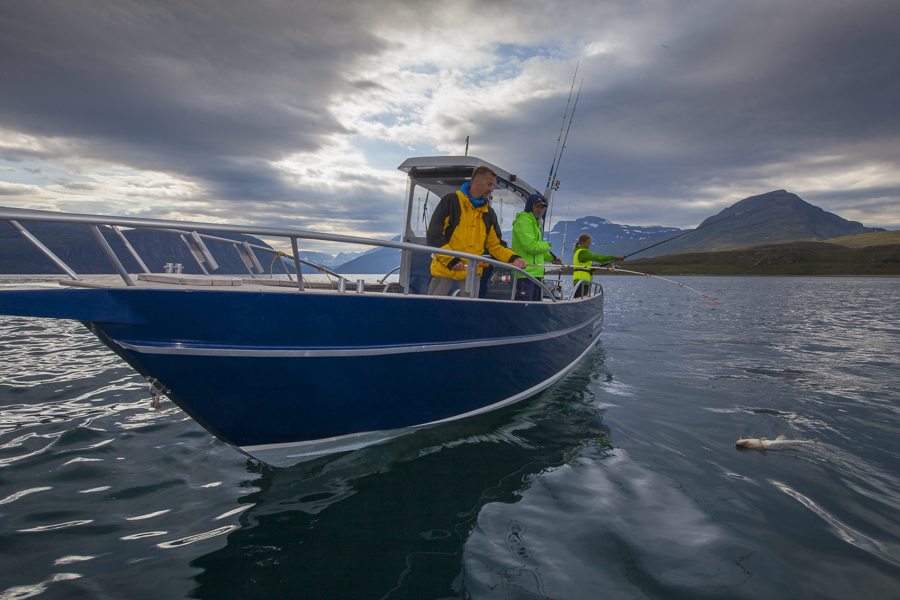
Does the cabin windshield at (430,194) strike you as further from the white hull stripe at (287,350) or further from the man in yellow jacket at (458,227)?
the white hull stripe at (287,350)

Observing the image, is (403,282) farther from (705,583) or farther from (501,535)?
(705,583)

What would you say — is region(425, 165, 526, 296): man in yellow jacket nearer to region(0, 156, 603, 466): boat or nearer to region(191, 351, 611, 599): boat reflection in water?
region(0, 156, 603, 466): boat

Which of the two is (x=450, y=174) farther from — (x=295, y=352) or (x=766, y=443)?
(x=766, y=443)

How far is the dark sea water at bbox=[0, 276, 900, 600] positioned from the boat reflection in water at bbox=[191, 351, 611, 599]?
0.6 inches

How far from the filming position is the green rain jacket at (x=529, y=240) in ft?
19.7

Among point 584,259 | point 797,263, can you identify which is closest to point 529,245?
point 584,259

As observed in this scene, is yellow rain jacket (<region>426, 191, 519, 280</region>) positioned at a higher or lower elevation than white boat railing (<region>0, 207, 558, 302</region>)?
higher

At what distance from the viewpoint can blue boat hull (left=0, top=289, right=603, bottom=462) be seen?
278 cm

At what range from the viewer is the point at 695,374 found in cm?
777

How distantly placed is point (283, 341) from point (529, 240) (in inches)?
158

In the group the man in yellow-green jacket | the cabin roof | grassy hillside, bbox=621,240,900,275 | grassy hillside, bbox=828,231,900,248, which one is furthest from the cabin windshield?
grassy hillside, bbox=828,231,900,248

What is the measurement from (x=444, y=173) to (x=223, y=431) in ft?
14.1

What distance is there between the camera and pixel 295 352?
3113mm

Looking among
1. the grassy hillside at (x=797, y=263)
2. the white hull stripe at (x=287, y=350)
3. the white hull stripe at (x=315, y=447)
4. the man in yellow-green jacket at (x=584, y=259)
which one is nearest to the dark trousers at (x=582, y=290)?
the man in yellow-green jacket at (x=584, y=259)
